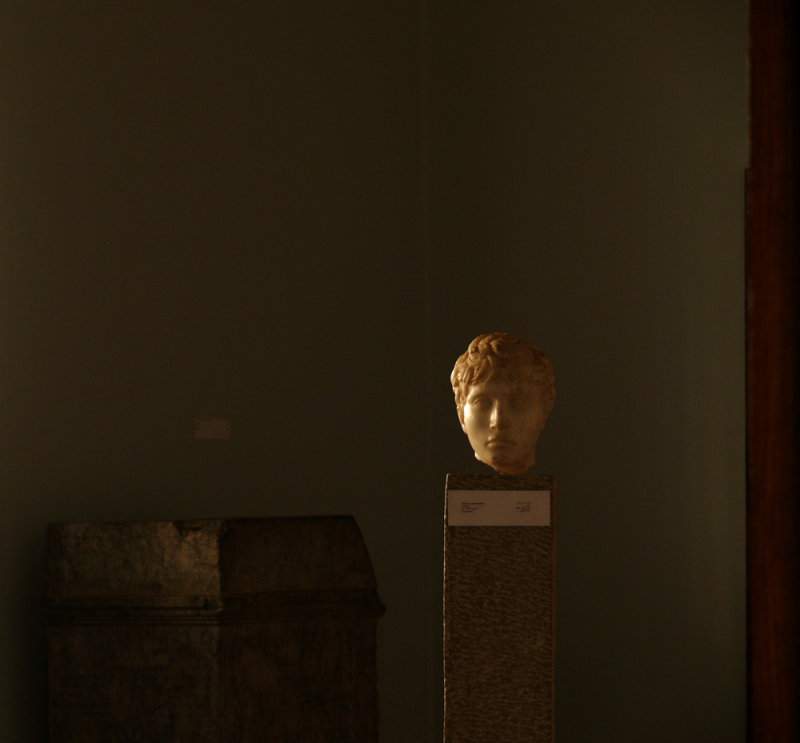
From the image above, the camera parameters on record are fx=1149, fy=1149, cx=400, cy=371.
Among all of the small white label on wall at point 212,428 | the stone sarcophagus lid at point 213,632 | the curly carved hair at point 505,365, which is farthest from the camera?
the small white label on wall at point 212,428

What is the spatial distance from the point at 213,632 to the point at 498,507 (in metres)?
1.08

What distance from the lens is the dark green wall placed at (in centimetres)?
393

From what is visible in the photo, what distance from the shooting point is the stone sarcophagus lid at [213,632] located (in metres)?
3.42

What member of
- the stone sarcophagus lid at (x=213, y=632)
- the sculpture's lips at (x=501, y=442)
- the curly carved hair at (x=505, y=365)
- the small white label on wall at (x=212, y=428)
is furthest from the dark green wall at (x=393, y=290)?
the sculpture's lips at (x=501, y=442)

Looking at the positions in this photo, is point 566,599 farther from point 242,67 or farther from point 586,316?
point 242,67

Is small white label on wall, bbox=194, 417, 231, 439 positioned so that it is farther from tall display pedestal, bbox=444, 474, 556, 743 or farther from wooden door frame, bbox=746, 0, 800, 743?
wooden door frame, bbox=746, 0, 800, 743

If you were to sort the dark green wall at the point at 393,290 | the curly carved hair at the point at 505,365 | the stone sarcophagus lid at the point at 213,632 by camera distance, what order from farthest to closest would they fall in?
the dark green wall at the point at 393,290 → the stone sarcophagus lid at the point at 213,632 → the curly carved hair at the point at 505,365

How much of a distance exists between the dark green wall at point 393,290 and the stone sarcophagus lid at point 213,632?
45 cm

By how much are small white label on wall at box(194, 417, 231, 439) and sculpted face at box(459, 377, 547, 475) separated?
5.73 feet

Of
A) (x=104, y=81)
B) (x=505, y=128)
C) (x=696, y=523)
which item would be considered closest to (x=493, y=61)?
(x=505, y=128)

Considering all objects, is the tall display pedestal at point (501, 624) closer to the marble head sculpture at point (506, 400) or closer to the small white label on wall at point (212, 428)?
the marble head sculpture at point (506, 400)

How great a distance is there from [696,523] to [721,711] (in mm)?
620

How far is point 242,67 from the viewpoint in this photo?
15.0ft

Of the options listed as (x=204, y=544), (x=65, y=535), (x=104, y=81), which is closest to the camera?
(x=204, y=544)
